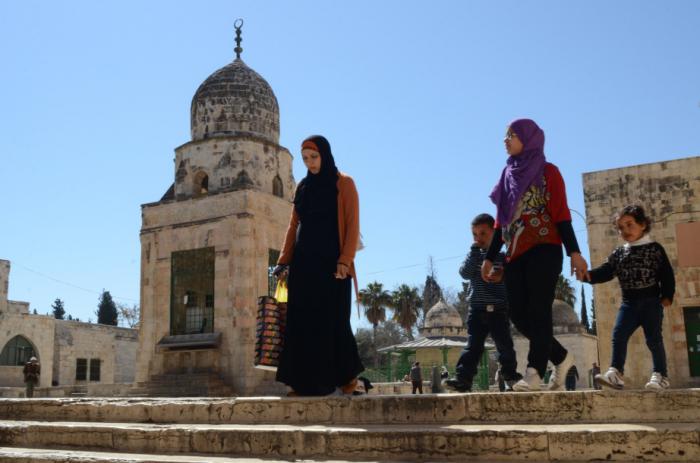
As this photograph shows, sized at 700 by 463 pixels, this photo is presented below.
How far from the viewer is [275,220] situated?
65.5ft

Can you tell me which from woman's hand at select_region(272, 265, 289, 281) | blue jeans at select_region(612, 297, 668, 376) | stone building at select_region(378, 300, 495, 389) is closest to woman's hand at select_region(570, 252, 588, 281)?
blue jeans at select_region(612, 297, 668, 376)

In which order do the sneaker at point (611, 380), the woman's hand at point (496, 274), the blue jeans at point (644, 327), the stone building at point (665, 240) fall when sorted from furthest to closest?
1. the stone building at point (665, 240)
2. the woman's hand at point (496, 274)
3. the blue jeans at point (644, 327)
4. the sneaker at point (611, 380)

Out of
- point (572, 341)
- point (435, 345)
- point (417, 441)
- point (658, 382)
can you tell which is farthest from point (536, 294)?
point (572, 341)

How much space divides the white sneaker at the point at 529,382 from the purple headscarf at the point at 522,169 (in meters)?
1.11

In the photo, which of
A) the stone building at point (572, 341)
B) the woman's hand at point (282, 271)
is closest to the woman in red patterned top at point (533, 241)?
the woman's hand at point (282, 271)

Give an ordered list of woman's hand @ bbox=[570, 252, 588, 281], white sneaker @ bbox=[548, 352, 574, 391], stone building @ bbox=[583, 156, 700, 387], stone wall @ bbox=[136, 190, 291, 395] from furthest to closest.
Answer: stone wall @ bbox=[136, 190, 291, 395]
stone building @ bbox=[583, 156, 700, 387]
white sneaker @ bbox=[548, 352, 574, 391]
woman's hand @ bbox=[570, 252, 588, 281]

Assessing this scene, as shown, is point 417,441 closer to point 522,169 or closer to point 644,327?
point 644,327

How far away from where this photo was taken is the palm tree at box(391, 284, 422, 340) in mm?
51906

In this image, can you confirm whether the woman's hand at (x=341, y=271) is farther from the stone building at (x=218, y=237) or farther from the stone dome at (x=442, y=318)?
the stone dome at (x=442, y=318)

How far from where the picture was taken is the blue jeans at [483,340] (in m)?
5.89

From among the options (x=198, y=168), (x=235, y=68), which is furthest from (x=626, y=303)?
(x=235, y=68)

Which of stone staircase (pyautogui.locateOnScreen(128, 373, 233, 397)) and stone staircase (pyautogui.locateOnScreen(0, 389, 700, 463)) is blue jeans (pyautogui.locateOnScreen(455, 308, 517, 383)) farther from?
stone staircase (pyautogui.locateOnScreen(128, 373, 233, 397))

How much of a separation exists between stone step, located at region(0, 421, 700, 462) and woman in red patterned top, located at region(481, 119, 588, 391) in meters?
0.96

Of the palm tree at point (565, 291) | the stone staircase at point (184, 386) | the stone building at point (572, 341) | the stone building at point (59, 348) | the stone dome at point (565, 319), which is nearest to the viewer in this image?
the stone staircase at point (184, 386)
